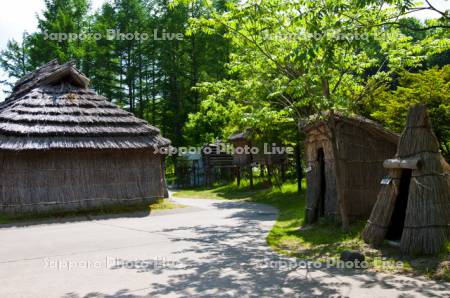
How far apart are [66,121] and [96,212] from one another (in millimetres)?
3736

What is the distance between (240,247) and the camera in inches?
388

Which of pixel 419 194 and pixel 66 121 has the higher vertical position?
pixel 66 121

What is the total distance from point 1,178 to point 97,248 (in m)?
7.47

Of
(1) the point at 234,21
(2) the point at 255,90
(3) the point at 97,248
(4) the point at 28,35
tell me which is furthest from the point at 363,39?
(4) the point at 28,35

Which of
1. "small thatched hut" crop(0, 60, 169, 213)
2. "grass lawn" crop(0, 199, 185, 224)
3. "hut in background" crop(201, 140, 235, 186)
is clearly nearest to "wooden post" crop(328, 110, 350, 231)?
"grass lawn" crop(0, 199, 185, 224)

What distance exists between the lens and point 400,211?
32.0 feet

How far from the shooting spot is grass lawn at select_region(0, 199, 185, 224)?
15.2 metres

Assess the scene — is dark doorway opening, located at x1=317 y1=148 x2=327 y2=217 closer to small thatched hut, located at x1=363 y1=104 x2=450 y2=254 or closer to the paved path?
the paved path

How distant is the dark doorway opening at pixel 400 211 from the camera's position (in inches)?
364

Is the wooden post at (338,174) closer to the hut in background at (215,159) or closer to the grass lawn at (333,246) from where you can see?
the grass lawn at (333,246)

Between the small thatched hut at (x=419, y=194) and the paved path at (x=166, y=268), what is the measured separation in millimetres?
1262

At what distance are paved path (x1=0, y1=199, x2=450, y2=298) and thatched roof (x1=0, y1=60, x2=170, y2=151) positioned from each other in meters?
3.71

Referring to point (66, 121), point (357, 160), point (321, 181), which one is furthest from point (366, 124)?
point (66, 121)

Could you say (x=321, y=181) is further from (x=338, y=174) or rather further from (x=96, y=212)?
(x=96, y=212)
